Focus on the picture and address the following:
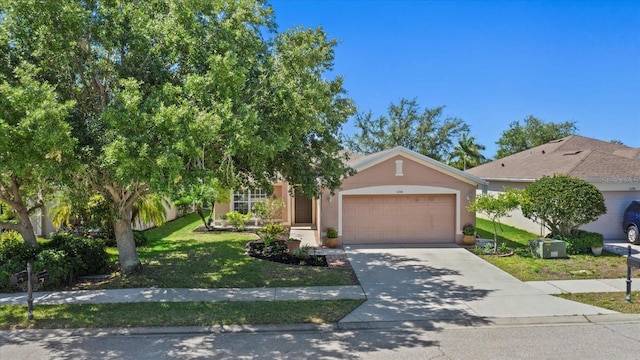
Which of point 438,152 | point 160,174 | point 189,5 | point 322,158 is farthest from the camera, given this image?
point 438,152

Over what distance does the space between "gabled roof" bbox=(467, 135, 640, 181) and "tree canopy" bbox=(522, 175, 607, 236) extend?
2.76 m

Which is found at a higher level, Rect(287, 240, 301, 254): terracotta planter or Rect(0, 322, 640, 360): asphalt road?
Rect(287, 240, 301, 254): terracotta planter

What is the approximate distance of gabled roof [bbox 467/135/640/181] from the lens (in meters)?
17.2

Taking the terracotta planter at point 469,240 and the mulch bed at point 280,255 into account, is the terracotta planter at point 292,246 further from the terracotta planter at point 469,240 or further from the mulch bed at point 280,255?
the terracotta planter at point 469,240

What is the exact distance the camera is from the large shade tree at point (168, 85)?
24.4 feet

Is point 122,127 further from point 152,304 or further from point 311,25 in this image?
point 311,25

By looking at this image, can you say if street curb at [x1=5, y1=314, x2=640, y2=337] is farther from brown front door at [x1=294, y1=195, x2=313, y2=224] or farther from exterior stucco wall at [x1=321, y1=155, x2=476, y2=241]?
brown front door at [x1=294, y1=195, x2=313, y2=224]

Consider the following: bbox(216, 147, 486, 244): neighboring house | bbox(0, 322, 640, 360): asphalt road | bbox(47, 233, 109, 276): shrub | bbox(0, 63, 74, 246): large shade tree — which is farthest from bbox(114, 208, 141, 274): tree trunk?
bbox(216, 147, 486, 244): neighboring house

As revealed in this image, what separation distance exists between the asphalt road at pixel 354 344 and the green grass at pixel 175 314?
14.2 inches

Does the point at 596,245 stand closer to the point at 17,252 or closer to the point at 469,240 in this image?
the point at 469,240

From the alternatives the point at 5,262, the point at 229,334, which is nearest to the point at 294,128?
the point at 229,334

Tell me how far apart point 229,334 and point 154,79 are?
576 cm

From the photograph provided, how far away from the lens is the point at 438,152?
4634 cm

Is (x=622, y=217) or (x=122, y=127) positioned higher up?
(x=122, y=127)
